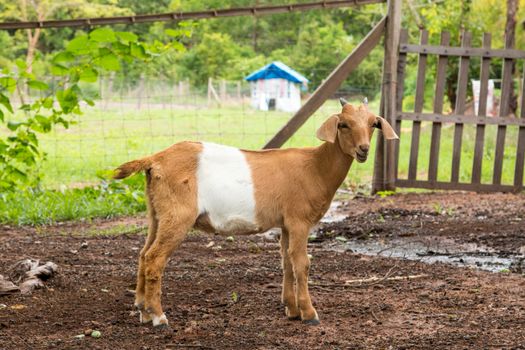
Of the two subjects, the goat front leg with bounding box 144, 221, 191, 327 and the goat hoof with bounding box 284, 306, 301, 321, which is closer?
the goat front leg with bounding box 144, 221, 191, 327

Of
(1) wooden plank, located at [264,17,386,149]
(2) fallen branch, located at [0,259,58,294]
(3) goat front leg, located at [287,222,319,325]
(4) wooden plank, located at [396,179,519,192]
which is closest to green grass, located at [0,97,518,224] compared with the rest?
(4) wooden plank, located at [396,179,519,192]

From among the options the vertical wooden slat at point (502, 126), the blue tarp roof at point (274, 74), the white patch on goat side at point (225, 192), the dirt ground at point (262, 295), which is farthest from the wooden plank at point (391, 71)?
the blue tarp roof at point (274, 74)

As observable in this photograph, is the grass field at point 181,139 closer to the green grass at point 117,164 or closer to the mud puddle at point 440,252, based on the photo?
the green grass at point 117,164

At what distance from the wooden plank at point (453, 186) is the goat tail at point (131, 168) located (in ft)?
21.1

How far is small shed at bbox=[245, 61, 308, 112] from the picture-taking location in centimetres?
3035

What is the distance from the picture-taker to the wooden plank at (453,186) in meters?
10.7

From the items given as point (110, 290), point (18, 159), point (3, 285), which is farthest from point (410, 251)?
point (18, 159)

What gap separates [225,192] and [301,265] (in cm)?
64

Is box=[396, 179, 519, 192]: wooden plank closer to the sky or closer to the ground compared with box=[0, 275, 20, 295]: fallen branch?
closer to the ground

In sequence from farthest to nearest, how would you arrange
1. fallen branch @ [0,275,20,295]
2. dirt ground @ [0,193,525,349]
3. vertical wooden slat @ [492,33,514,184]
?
vertical wooden slat @ [492,33,514,184]
fallen branch @ [0,275,20,295]
dirt ground @ [0,193,525,349]

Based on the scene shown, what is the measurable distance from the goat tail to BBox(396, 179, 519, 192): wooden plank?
21.1 ft

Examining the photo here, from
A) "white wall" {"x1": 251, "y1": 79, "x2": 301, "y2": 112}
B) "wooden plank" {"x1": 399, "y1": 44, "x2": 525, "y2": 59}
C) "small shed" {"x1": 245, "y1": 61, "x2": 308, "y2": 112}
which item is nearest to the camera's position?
"wooden plank" {"x1": 399, "y1": 44, "x2": 525, "y2": 59}

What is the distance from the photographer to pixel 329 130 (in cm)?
480

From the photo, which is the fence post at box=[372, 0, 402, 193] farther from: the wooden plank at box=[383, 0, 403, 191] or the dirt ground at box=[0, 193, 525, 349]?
the dirt ground at box=[0, 193, 525, 349]
